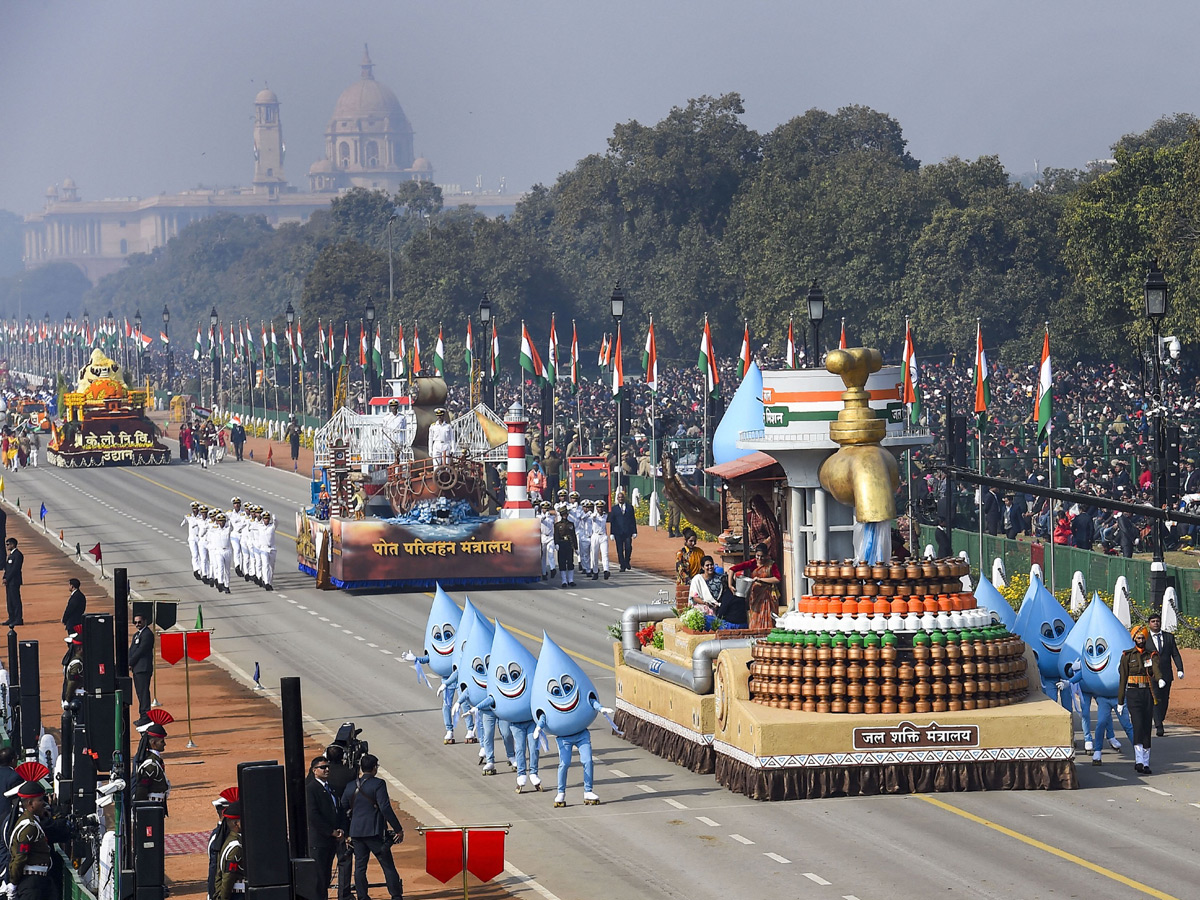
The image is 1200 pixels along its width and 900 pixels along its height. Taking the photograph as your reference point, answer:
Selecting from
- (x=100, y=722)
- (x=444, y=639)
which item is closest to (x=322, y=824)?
(x=100, y=722)

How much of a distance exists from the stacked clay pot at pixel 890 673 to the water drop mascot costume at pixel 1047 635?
257 cm

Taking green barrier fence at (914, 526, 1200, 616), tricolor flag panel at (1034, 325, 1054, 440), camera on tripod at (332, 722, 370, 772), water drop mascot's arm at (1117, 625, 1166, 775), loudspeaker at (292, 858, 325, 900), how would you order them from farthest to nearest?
tricolor flag panel at (1034, 325, 1054, 440), green barrier fence at (914, 526, 1200, 616), water drop mascot's arm at (1117, 625, 1166, 775), camera on tripod at (332, 722, 370, 772), loudspeaker at (292, 858, 325, 900)

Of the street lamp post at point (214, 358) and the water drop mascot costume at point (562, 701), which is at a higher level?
the street lamp post at point (214, 358)

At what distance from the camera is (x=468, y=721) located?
27562mm

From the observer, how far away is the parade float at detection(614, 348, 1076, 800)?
22.5 m

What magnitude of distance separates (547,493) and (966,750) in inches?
1399

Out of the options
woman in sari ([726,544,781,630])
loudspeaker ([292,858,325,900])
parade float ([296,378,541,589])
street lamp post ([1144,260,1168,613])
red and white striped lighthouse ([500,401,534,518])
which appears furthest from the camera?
parade float ([296,378,541,589])

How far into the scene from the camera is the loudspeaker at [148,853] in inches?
619

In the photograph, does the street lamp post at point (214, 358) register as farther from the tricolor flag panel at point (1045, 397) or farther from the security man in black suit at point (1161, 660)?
the security man in black suit at point (1161, 660)

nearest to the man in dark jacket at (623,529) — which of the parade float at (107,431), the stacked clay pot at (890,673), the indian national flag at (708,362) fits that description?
the indian national flag at (708,362)

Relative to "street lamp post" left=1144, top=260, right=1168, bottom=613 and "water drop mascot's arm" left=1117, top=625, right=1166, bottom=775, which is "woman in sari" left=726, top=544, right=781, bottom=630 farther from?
"street lamp post" left=1144, top=260, right=1168, bottom=613

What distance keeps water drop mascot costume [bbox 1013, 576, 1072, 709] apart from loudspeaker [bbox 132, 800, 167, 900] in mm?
12376

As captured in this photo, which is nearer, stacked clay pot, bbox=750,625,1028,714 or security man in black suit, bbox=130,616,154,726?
stacked clay pot, bbox=750,625,1028,714

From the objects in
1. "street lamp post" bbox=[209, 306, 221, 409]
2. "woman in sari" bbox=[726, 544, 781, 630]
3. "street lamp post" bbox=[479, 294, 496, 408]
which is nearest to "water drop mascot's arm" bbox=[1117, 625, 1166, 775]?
"woman in sari" bbox=[726, 544, 781, 630]
